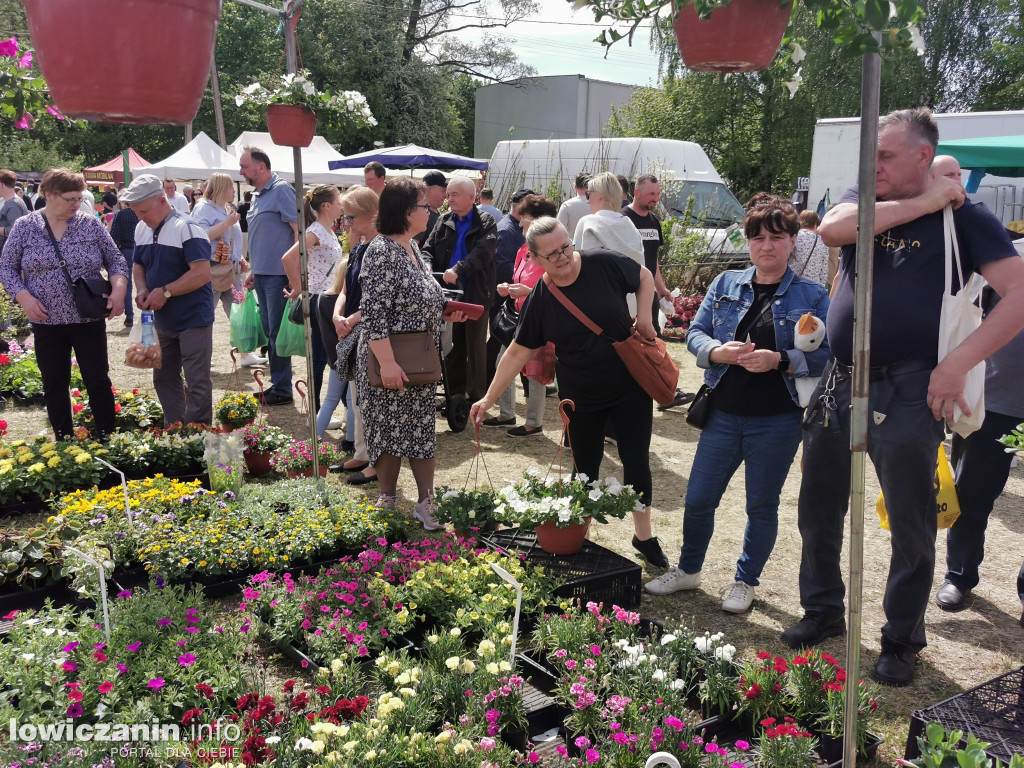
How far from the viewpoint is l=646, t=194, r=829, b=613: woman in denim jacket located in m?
3.69

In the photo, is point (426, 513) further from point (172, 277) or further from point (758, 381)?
point (172, 277)

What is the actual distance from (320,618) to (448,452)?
3188 millimetres

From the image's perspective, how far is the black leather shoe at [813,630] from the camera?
3.68 metres

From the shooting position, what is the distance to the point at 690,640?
312 centimetres

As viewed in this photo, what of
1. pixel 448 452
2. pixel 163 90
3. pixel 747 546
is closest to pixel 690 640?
pixel 747 546

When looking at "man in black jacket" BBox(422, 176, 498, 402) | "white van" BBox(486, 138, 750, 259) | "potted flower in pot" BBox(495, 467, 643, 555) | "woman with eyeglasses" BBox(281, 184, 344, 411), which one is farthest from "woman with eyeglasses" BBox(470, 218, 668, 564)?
"white van" BBox(486, 138, 750, 259)

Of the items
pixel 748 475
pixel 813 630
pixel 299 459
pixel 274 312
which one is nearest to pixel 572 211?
pixel 274 312

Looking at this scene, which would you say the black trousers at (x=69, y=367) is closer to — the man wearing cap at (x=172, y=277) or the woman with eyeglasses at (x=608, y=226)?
the man wearing cap at (x=172, y=277)

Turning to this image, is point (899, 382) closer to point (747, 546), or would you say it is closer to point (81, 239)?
point (747, 546)

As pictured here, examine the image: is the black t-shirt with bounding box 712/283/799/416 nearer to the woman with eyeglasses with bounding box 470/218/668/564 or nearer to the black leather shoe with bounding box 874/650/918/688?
the woman with eyeglasses with bounding box 470/218/668/564

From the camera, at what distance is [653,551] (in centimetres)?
450

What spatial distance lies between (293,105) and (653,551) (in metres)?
3.05

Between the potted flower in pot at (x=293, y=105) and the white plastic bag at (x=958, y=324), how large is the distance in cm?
305

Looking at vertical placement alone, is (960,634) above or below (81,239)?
below
